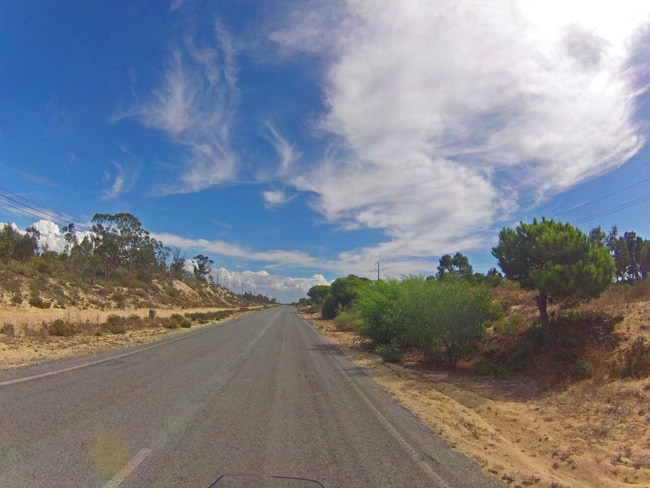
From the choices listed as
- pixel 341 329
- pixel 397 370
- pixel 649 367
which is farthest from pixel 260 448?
pixel 341 329

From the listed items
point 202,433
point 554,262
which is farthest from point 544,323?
point 202,433

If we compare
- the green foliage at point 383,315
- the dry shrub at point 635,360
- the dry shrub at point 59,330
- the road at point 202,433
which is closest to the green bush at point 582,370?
the dry shrub at point 635,360

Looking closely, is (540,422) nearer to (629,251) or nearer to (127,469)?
(127,469)

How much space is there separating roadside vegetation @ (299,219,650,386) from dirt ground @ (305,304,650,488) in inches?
28.6

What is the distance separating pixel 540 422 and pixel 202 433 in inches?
237

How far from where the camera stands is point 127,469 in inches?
181

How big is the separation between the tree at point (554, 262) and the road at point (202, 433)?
568 centimetres

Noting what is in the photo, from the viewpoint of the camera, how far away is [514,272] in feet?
42.4

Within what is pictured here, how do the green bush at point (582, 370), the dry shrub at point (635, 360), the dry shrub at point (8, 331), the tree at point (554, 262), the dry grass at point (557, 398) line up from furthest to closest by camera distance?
→ the dry shrub at point (8, 331) → the tree at point (554, 262) → the green bush at point (582, 370) → the dry shrub at point (635, 360) → the dry grass at point (557, 398)

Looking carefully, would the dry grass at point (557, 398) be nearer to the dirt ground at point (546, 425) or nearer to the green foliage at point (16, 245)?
the dirt ground at point (546, 425)

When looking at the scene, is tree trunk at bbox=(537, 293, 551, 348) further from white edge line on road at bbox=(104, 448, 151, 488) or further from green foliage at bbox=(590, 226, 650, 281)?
green foliage at bbox=(590, 226, 650, 281)

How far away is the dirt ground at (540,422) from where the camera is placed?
5.40 metres

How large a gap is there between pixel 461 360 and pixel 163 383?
1009 cm

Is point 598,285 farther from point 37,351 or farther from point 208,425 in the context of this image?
point 37,351
